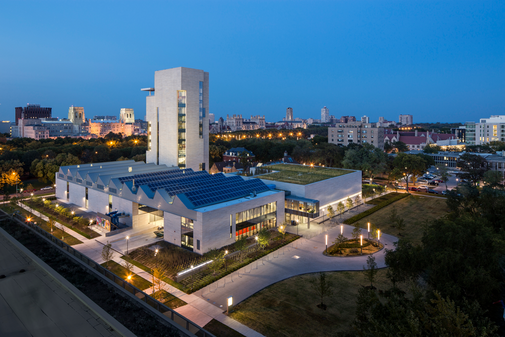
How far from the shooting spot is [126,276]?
2514 cm

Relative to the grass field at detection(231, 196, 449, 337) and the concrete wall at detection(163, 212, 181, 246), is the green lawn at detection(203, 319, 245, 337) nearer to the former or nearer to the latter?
the grass field at detection(231, 196, 449, 337)

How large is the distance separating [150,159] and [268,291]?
44039 millimetres

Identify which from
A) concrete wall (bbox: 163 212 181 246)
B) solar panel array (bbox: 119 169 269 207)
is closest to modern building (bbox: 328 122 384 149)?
solar panel array (bbox: 119 169 269 207)

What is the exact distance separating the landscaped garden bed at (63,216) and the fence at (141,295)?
9188 millimetres

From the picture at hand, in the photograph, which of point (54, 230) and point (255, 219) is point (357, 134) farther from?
point (54, 230)

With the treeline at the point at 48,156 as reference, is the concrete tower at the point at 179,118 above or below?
above

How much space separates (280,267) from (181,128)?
35.8 meters

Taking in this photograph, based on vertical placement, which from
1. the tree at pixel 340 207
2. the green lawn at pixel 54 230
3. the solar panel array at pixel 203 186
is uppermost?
the solar panel array at pixel 203 186

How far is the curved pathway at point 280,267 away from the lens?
906 inches

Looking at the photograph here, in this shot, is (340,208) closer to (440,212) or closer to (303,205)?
(303,205)

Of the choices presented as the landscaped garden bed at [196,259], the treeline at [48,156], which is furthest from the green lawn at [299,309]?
the treeline at [48,156]

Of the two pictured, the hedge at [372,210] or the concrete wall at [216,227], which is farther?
the hedge at [372,210]

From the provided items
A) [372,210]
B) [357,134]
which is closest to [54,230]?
[372,210]

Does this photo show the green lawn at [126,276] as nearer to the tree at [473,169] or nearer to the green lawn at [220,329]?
the green lawn at [220,329]
